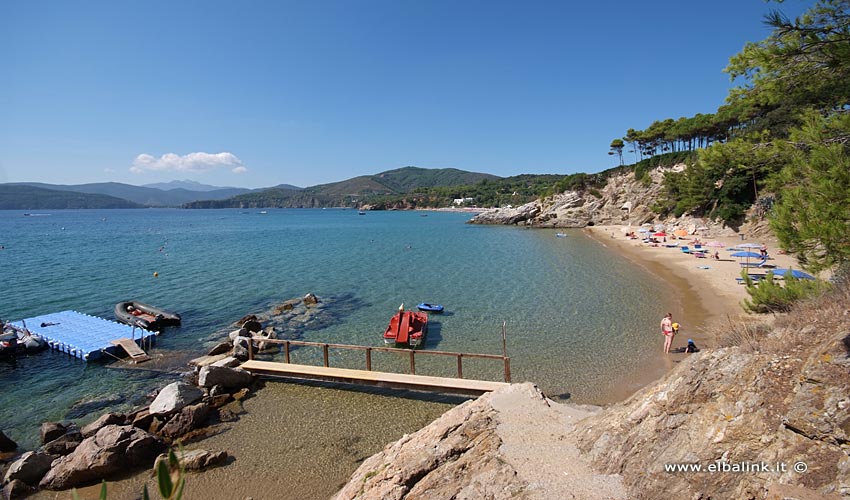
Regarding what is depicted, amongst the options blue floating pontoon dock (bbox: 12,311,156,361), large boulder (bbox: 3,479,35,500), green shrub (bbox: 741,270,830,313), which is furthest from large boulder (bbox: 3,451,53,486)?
green shrub (bbox: 741,270,830,313)

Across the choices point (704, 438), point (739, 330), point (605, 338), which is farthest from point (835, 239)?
point (605, 338)

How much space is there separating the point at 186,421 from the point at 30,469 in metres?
3.33

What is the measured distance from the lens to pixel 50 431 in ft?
39.5

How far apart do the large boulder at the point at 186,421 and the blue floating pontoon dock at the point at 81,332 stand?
27.7 feet

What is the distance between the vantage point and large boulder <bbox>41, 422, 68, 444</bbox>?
11977mm

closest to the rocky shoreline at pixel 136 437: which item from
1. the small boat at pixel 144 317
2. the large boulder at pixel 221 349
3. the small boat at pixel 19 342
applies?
the large boulder at pixel 221 349

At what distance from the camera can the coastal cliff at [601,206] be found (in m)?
70.8

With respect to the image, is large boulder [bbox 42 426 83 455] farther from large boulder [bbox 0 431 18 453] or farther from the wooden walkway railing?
the wooden walkway railing

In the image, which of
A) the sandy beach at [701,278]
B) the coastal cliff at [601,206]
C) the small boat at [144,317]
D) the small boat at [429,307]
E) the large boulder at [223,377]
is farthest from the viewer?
the coastal cliff at [601,206]

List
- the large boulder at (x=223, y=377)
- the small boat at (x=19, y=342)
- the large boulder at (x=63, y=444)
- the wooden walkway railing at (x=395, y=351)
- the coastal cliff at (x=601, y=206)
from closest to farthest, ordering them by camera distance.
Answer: the large boulder at (x=63, y=444)
the wooden walkway railing at (x=395, y=351)
the large boulder at (x=223, y=377)
the small boat at (x=19, y=342)
the coastal cliff at (x=601, y=206)

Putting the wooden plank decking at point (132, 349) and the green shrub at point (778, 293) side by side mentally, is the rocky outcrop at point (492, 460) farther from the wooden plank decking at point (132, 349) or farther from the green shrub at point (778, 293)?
the wooden plank decking at point (132, 349)

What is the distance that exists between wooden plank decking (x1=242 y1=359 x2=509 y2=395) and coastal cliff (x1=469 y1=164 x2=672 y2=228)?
2503 inches

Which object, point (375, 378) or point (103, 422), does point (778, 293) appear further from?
point (103, 422)

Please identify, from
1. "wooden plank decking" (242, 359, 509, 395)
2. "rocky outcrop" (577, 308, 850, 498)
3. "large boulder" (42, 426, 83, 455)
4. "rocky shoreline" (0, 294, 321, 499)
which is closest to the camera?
"rocky outcrop" (577, 308, 850, 498)
